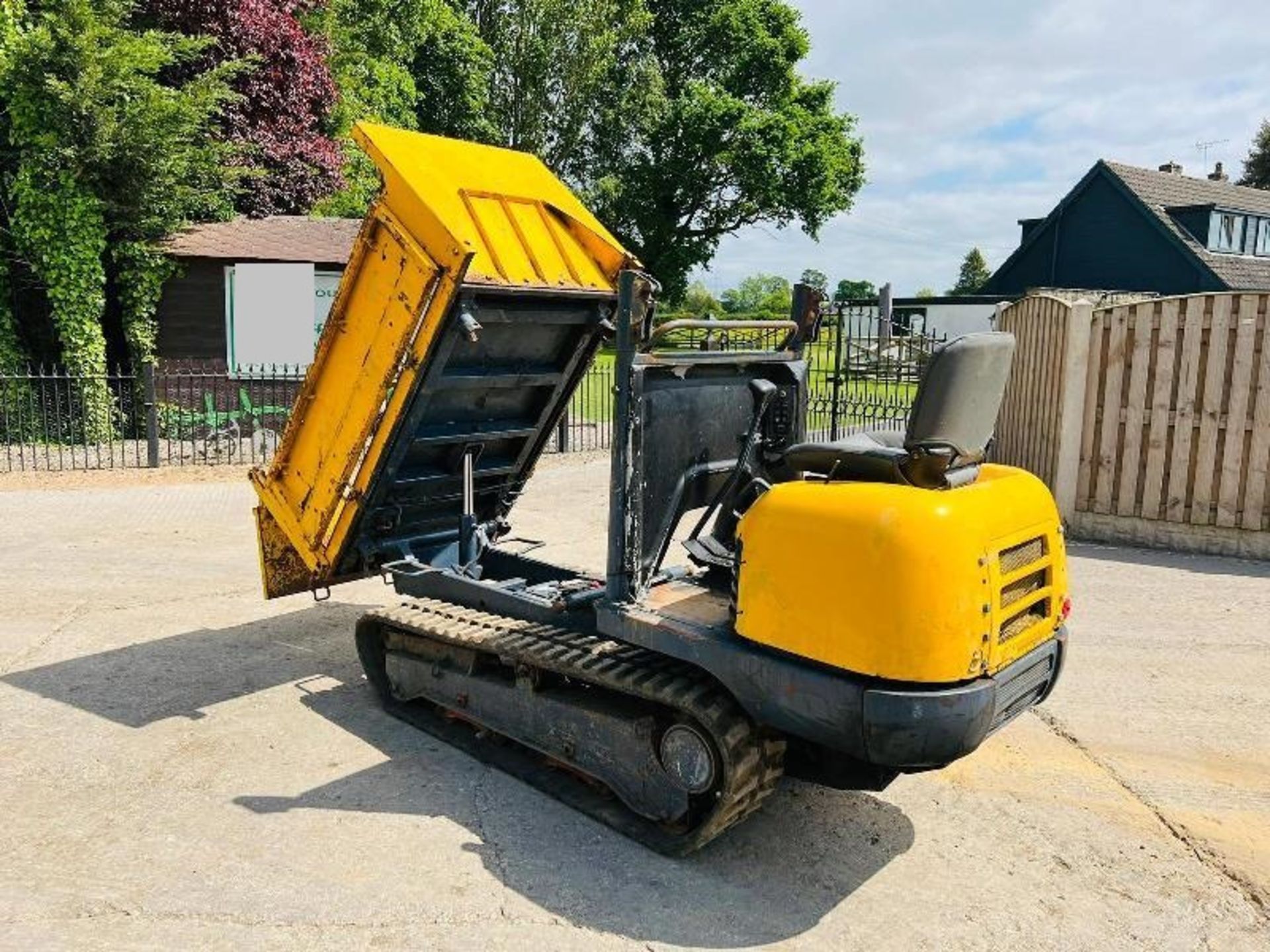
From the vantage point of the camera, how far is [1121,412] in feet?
29.6

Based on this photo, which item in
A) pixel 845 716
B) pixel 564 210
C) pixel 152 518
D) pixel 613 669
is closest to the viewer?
pixel 845 716

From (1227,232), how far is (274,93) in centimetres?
2930

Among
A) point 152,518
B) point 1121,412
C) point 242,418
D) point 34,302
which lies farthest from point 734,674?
point 34,302

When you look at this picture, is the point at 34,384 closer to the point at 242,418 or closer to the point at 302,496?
the point at 242,418

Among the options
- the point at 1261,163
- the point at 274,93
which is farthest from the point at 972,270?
the point at 274,93

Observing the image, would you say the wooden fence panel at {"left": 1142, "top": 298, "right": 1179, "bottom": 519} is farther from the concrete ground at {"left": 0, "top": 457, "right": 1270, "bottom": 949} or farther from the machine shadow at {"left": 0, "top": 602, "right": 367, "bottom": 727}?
the machine shadow at {"left": 0, "top": 602, "right": 367, "bottom": 727}

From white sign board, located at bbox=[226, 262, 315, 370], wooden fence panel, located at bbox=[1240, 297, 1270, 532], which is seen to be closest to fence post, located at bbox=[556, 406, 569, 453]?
white sign board, located at bbox=[226, 262, 315, 370]

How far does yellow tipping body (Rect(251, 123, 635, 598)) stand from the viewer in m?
4.56

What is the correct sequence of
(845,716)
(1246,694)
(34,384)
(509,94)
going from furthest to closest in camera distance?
(509,94)
(34,384)
(1246,694)
(845,716)

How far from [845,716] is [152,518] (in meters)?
8.51

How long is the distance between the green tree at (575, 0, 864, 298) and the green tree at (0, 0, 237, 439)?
72.4 ft

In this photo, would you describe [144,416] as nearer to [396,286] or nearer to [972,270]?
[396,286]

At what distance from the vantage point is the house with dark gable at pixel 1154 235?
31156 mm

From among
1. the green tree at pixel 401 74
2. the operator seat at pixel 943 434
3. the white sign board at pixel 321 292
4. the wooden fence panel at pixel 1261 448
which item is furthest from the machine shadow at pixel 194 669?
the green tree at pixel 401 74
